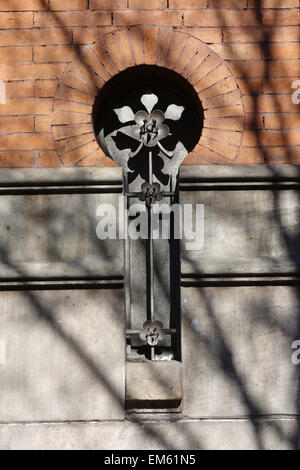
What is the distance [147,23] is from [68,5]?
503 millimetres

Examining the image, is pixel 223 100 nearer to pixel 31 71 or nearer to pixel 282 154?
pixel 282 154

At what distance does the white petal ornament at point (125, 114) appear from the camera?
3.87 meters

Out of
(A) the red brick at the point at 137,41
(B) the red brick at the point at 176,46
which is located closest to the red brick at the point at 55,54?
(A) the red brick at the point at 137,41

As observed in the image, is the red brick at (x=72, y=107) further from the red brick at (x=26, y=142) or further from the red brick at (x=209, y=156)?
the red brick at (x=209, y=156)

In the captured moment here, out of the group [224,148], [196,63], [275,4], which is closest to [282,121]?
[224,148]

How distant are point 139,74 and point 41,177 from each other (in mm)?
907

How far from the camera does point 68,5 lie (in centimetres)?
383

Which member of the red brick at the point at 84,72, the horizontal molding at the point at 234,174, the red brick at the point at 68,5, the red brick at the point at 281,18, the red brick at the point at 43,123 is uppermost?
the red brick at the point at 68,5

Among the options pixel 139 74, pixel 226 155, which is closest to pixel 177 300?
pixel 226 155

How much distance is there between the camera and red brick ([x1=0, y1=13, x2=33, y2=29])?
151 inches

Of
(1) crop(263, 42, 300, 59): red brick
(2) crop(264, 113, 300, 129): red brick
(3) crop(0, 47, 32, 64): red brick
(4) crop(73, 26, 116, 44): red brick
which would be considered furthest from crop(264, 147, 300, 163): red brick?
(3) crop(0, 47, 32, 64): red brick

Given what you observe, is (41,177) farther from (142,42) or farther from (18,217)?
(142,42)

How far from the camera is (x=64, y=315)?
359cm

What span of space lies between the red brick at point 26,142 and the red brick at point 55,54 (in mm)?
479
